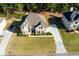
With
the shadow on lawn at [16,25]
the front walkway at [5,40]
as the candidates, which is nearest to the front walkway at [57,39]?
the shadow on lawn at [16,25]

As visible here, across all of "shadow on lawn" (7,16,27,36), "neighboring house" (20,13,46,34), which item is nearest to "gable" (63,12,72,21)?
"neighboring house" (20,13,46,34)

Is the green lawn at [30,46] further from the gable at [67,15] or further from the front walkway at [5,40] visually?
the gable at [67,15]

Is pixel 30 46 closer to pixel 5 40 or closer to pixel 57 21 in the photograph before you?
pixel 5 40

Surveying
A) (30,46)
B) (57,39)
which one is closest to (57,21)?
(57,39)

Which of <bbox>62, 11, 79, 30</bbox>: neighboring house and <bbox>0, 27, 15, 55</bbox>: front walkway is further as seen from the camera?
<bbox>62, 11, 79, 30</bbox>: neighboring house

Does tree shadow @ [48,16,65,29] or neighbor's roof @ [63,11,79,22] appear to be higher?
neighbor's roof @ [63,11,79,22]

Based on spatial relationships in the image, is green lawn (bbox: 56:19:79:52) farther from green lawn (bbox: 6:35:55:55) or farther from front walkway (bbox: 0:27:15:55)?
front walkway (bbox: 0:27:15:55)
